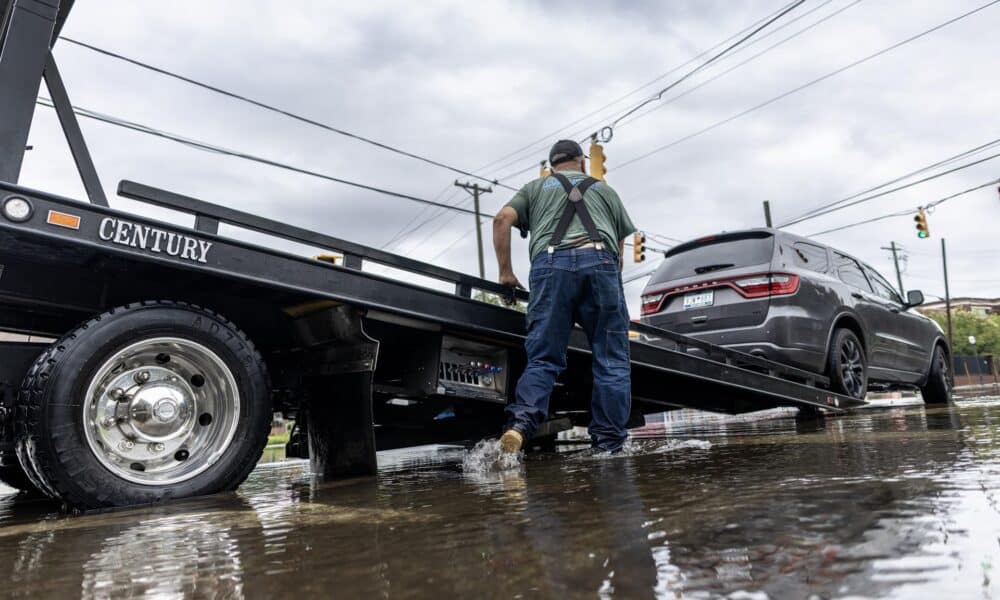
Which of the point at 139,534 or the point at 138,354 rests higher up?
the point at 138,354

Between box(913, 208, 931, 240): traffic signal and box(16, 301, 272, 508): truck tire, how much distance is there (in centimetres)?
2481

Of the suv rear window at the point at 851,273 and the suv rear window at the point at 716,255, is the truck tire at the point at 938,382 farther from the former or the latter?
the suv rear window at the point at 716,255

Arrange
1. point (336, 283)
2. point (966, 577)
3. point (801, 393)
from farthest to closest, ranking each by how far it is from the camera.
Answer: point (801, 393) → point (336, 283) → point (966, 577)

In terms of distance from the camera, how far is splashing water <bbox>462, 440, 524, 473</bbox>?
367 cm

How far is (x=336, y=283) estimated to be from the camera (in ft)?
10.8

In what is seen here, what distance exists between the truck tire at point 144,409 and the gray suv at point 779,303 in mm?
4367

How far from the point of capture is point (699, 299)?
21.1ft

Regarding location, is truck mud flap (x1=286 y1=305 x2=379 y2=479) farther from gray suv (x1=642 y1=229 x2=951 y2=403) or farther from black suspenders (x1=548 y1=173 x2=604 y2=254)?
gray suv (x1=642 y1=229 x2=951 y2=403)

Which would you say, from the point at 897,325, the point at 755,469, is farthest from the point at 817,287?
the point at 755,469

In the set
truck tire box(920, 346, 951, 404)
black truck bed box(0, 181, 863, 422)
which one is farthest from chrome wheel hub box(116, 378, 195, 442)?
truck tire box(920, 346, 951, 404)

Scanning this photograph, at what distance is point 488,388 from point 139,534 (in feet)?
7.25

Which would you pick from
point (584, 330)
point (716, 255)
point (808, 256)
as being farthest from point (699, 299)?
point (584, 330)

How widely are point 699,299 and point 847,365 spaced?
1667 millimetres

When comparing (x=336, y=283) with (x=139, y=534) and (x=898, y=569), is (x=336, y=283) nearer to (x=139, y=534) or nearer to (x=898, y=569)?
(x=139, y=534)
